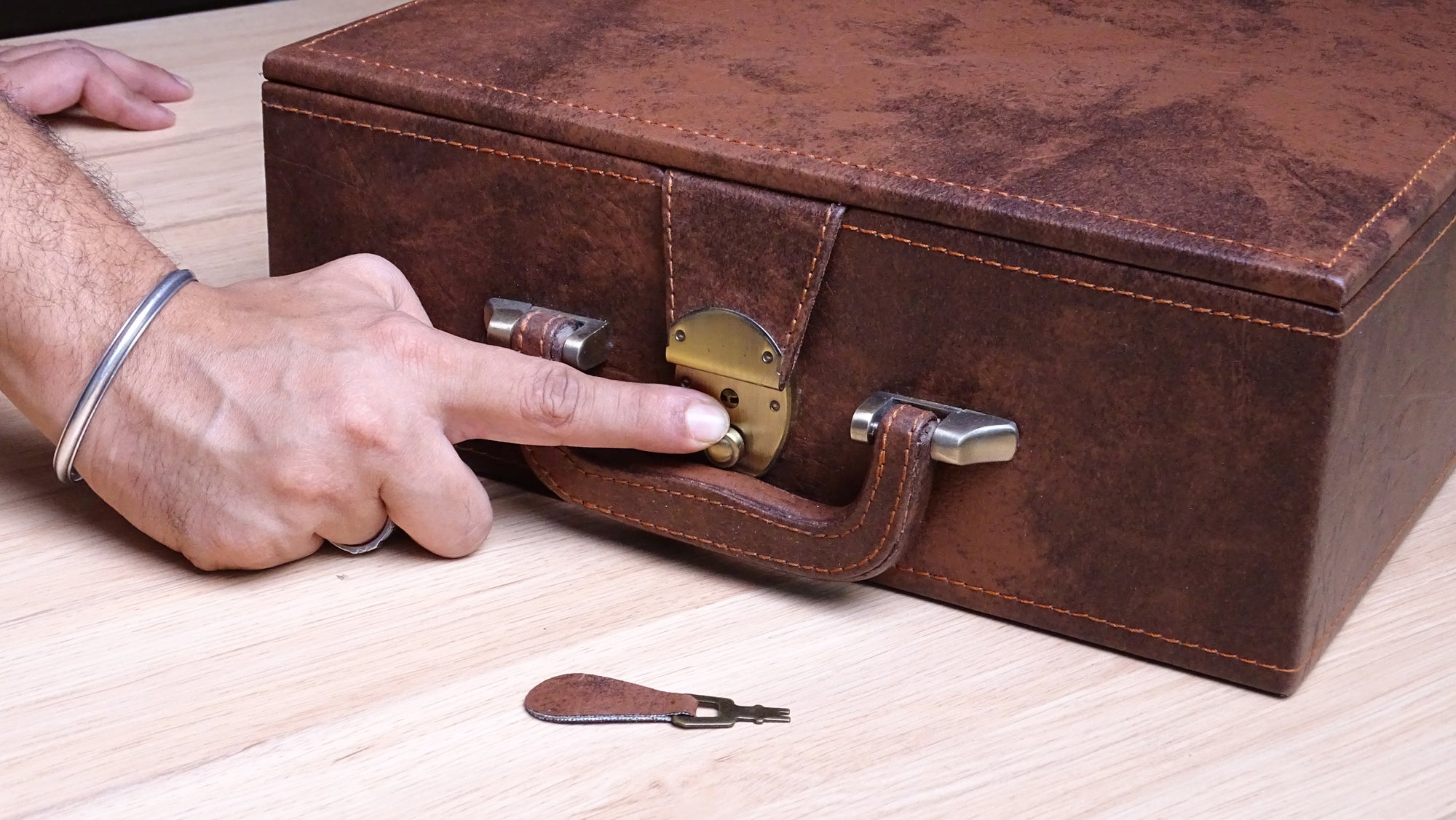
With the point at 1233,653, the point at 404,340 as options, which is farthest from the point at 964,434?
the point at 404,340

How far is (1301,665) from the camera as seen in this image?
38.5 inches

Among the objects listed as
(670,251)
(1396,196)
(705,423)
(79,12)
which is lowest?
(79,12)

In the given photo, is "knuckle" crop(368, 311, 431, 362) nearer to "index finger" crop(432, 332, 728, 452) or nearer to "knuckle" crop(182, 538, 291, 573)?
"index finger" crop(432, 332, 728, 452)

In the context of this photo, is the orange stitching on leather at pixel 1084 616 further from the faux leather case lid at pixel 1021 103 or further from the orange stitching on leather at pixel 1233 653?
the faux leather case lid at pixel 1021 103

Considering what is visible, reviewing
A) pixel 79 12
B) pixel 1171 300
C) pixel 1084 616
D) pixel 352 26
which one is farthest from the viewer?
pixel 79 12

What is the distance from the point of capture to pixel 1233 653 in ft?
3.24

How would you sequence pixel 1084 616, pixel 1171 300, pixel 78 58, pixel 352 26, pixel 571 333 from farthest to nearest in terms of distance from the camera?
pixel 78 58
pixel 352 26
pixel 571 333
pixel 1084 616
pixel 1171 300

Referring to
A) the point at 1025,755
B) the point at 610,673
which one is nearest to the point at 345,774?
the point at 610,673

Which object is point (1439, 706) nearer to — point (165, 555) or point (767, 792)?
point (767, 792)

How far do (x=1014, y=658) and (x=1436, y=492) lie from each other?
0.41 meters

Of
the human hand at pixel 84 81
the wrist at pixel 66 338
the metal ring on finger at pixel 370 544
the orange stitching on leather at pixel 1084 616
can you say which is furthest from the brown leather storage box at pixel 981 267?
the human hand at pixel 84 81

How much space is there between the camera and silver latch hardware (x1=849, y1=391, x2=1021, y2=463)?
100 centimetres

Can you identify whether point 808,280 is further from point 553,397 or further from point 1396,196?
point 1396,196

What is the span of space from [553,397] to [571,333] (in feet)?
0.26
